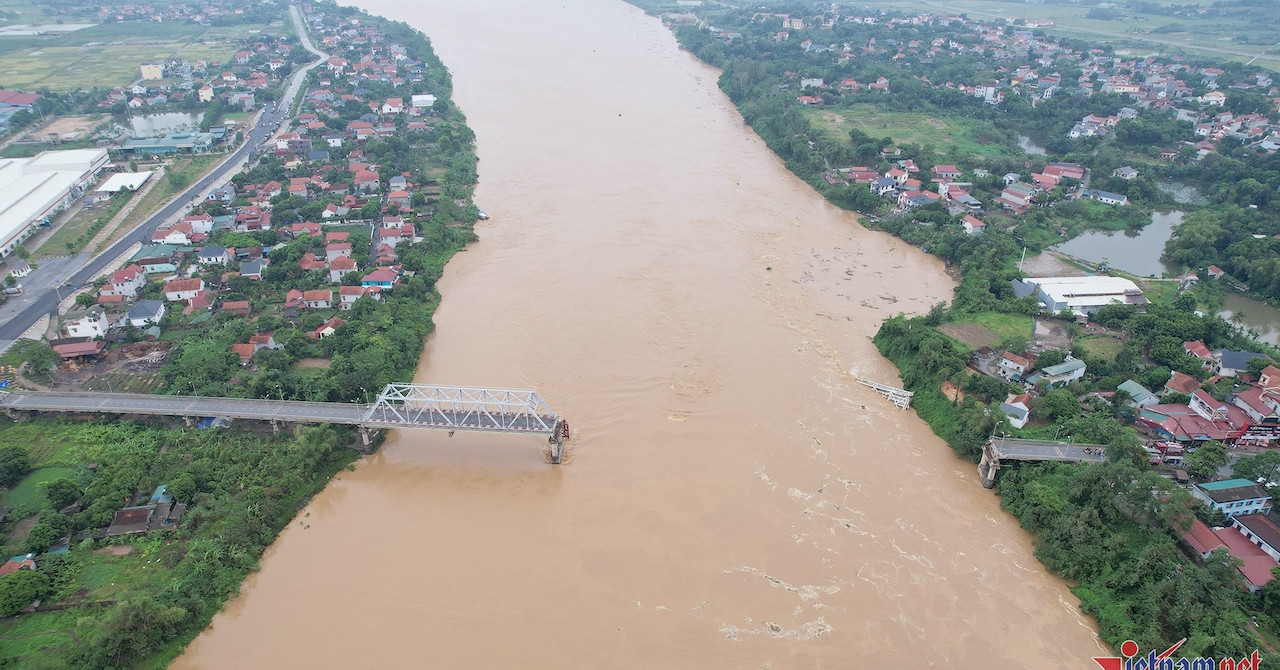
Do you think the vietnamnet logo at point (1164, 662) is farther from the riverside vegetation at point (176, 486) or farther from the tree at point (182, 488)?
the tree at point (182, 488)

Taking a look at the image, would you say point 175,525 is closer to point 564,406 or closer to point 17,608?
point 17,608

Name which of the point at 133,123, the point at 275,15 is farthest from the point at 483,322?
the point at 275,15

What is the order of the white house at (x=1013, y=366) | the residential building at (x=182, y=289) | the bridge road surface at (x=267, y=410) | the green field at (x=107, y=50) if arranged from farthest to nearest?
1. the green field at (x=107, y=50)
2. the residential building at (x=182, y=289)
3. the white house at (x=1013, y=366)
4. the bridge road surface at (x=267, y=410)

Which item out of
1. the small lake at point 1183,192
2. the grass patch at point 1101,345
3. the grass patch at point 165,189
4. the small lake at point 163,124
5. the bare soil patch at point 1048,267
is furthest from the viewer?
the small lake at point 163,124

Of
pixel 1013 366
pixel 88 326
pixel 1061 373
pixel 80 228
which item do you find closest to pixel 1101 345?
pixel 1061 373

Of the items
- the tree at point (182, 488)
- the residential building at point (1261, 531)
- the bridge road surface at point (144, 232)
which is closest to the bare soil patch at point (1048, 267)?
the residential building at point (1261, 531)

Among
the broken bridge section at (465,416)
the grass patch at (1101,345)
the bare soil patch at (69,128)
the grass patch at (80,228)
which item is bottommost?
the grass patch at (1101,345)

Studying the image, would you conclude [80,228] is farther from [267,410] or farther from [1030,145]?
[1030,145]
